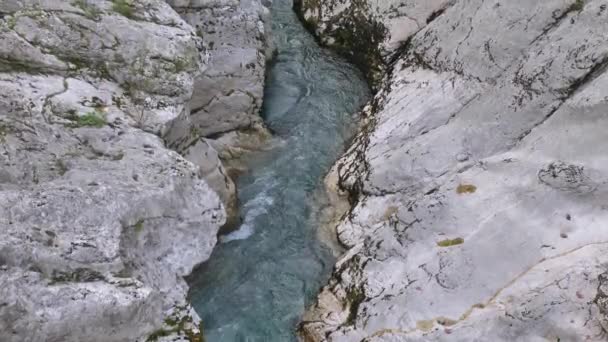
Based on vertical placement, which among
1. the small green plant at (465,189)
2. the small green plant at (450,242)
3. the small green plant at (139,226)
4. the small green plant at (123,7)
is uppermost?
the small green plant at (123,7)

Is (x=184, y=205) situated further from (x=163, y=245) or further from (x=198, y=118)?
(x=198, y=118)

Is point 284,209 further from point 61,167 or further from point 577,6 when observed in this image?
point 577,6

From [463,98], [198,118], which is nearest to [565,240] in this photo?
[463,98]

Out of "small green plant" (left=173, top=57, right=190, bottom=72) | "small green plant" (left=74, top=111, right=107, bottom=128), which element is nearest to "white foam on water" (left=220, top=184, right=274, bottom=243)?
"small green plant" (left=173, top=57, right=190, bottom=72)

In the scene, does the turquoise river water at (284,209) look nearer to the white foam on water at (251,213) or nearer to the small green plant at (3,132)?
the white foam on water at (251,213)

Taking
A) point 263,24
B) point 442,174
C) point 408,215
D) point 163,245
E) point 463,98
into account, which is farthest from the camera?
point 263,24

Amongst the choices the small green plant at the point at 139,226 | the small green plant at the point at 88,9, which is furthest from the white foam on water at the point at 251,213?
the small green plant at the point at 88,9
